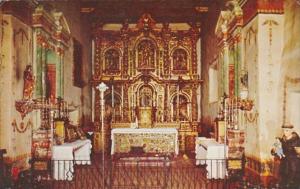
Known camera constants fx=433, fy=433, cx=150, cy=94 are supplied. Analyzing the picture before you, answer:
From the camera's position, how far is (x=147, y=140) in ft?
41.5

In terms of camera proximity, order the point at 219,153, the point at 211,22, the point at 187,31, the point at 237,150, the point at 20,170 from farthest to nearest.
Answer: the point at 187,31 → the point at 211,22 → the point at 219,153 → the point at 237,150 → the point at 20,170

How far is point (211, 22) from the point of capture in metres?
14.3

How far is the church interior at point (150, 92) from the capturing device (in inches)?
315

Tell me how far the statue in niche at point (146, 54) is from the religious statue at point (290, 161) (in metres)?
9.39

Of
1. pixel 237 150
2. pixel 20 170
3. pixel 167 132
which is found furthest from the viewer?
pixel 167 132

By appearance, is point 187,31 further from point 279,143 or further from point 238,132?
point 279,143

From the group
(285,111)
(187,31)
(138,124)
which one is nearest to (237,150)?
(285,111)

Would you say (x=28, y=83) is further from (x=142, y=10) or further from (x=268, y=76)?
(x=142, y=10)

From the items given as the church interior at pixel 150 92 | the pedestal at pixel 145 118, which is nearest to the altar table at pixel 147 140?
the church interior at pixel 150 92

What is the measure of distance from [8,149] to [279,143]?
486 centimetres

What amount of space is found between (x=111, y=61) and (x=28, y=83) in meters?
7.99

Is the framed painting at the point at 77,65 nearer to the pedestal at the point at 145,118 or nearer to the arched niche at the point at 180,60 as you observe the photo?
the pedestal at the point at 145,118

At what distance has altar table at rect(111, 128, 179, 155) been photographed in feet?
41.4

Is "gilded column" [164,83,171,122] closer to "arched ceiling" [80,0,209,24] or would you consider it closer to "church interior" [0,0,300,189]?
"church interior" [0,0,300,189]
